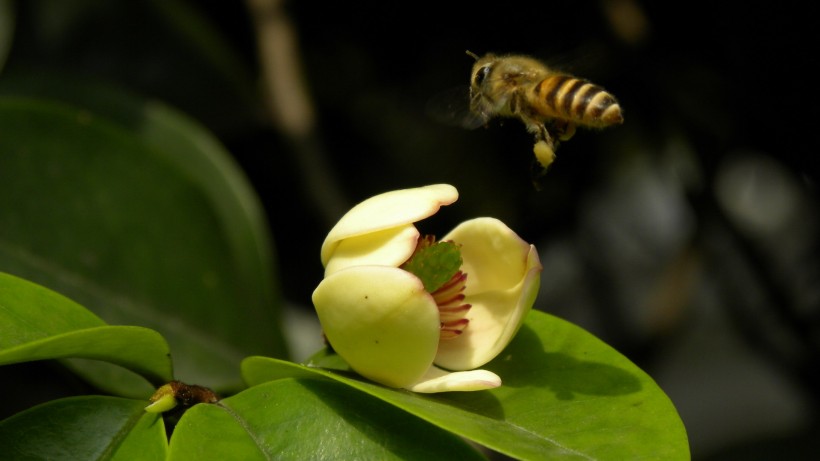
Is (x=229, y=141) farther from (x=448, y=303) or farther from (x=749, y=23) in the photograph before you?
(x=448, y=303)

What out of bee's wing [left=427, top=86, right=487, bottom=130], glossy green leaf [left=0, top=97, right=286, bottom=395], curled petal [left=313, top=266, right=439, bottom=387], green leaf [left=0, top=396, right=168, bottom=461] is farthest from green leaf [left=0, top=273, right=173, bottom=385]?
bee's wing [left=427, top=86, right=487, bottom=130]

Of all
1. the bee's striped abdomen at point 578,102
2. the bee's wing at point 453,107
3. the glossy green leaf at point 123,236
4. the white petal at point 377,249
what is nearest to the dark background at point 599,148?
the glossy green leaf at point 123,236

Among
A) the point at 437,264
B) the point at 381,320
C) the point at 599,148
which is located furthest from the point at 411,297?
the point at 599,148

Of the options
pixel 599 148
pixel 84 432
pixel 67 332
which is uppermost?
pixel 67 332

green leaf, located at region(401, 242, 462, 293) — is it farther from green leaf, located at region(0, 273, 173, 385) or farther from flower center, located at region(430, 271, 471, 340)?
green leaf, located at region(0, 273, 173, 385)

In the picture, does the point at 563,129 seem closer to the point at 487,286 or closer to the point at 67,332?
the point at 487,286

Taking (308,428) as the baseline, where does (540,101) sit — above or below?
above
